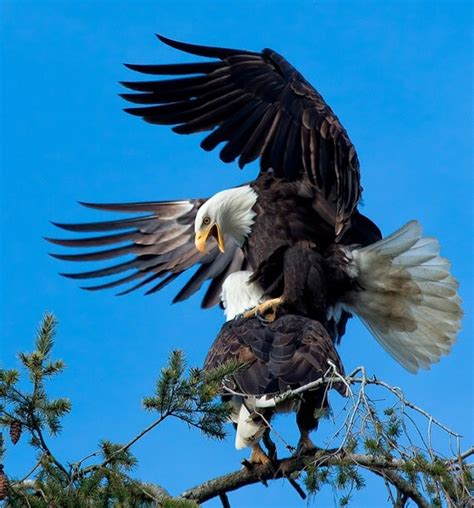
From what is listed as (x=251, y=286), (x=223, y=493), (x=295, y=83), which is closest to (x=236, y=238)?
(x=251, y=286)

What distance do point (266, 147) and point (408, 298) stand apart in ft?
3.52

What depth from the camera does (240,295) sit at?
18.2 ft

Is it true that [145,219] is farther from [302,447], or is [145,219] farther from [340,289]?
[302,447]

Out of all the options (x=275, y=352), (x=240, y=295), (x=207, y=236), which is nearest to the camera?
(x=275, y=352)

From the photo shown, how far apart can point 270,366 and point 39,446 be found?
4.28 feet

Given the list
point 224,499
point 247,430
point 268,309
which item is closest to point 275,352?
point 247,430

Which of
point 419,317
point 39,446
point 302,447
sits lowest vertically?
point 39,446

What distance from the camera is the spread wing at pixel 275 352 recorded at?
4.32 meters

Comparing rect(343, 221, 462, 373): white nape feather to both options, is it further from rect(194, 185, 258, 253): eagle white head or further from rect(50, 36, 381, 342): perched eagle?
rect(194, 185, 258, 253): eagle white head

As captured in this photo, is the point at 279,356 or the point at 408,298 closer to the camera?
the point at 279,356

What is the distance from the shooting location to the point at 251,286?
5602mm

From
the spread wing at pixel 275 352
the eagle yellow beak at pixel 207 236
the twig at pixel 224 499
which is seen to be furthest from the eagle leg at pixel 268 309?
the twig at pixel 224 499

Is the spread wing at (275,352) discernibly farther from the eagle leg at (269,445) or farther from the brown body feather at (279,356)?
the eagle leg at (269,445)

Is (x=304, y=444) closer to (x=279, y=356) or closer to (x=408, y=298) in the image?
(x=279, y=356)
